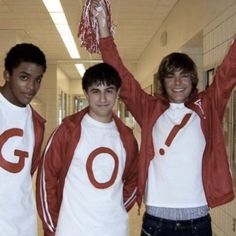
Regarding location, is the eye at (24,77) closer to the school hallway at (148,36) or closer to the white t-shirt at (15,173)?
the white t-shirt at (15,173)

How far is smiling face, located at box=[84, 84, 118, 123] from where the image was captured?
1958 mm

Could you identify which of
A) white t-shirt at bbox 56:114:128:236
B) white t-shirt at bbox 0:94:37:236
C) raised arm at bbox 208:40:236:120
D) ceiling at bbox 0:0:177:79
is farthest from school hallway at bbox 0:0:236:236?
white t-shirt at bbox 0:94:37:236

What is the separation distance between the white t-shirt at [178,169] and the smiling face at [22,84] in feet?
2.19

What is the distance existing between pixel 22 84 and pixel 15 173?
1.31 feet

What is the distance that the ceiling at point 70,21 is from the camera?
6.84 m

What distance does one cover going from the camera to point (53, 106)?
1381 centimetres

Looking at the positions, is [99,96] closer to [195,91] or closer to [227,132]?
[195,91]

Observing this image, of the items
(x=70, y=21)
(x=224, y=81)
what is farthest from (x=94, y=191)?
(x=70, y=21)

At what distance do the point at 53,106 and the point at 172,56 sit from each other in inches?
469

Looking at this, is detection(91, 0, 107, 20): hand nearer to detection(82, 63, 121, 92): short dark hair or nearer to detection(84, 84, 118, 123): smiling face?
detection(82, 63, 121, 92): short dark hair

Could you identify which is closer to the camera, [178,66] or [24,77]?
[24,77]

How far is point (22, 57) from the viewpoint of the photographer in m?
1.91

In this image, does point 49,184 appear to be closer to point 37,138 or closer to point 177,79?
point 37,138

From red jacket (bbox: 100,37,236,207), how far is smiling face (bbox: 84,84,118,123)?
0.72ft
